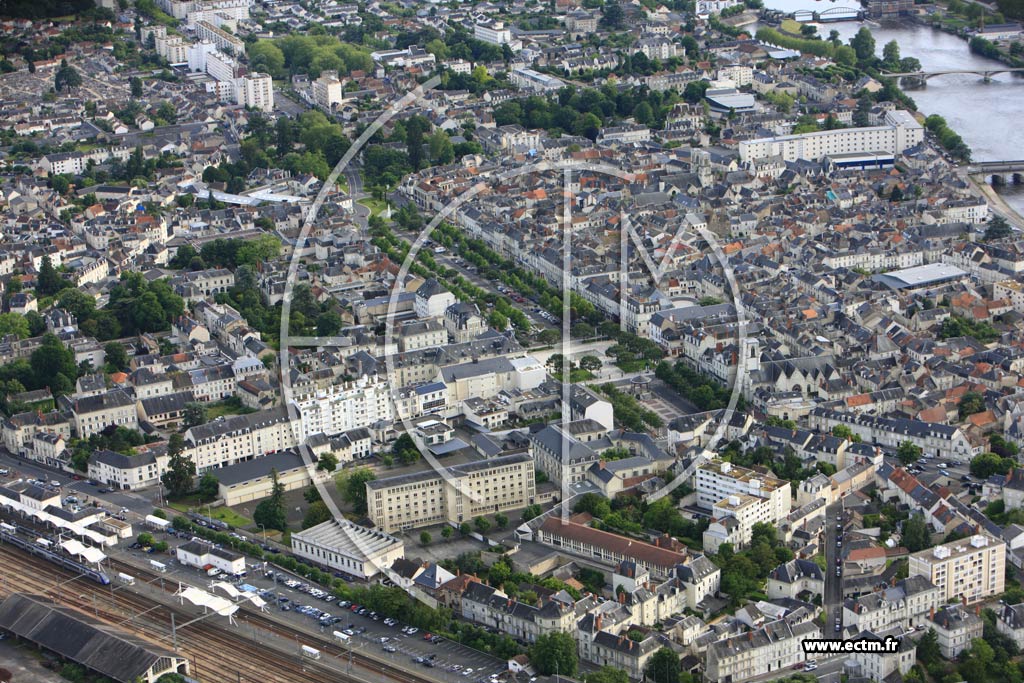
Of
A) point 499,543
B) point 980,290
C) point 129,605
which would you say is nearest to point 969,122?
point 980,290

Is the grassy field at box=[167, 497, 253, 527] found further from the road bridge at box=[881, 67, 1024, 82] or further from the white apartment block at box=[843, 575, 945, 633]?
the road bridge at box=[881, 67, 1024, 82]

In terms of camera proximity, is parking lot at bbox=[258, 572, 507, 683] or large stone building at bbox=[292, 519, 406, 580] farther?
large stone building at bbox=[292, 519, 406, 580]

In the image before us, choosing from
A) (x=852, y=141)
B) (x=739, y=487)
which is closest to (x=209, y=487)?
(x=739, y=487)

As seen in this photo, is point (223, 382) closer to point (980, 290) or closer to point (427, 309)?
point (427, 309)

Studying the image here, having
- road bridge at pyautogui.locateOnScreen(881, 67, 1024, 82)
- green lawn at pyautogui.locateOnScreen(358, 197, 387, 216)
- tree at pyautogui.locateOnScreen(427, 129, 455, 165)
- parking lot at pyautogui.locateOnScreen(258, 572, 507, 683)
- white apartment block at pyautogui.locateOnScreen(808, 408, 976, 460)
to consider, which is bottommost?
green lawn at pyautogui.locateOnScreen(358, 197, 387, 216)

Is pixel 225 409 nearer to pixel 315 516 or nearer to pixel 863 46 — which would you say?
pixel 315 516

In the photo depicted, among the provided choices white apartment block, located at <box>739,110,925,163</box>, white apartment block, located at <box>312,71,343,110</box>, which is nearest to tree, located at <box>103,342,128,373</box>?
white apartment block, located at <box>739,110,925,163</box>
